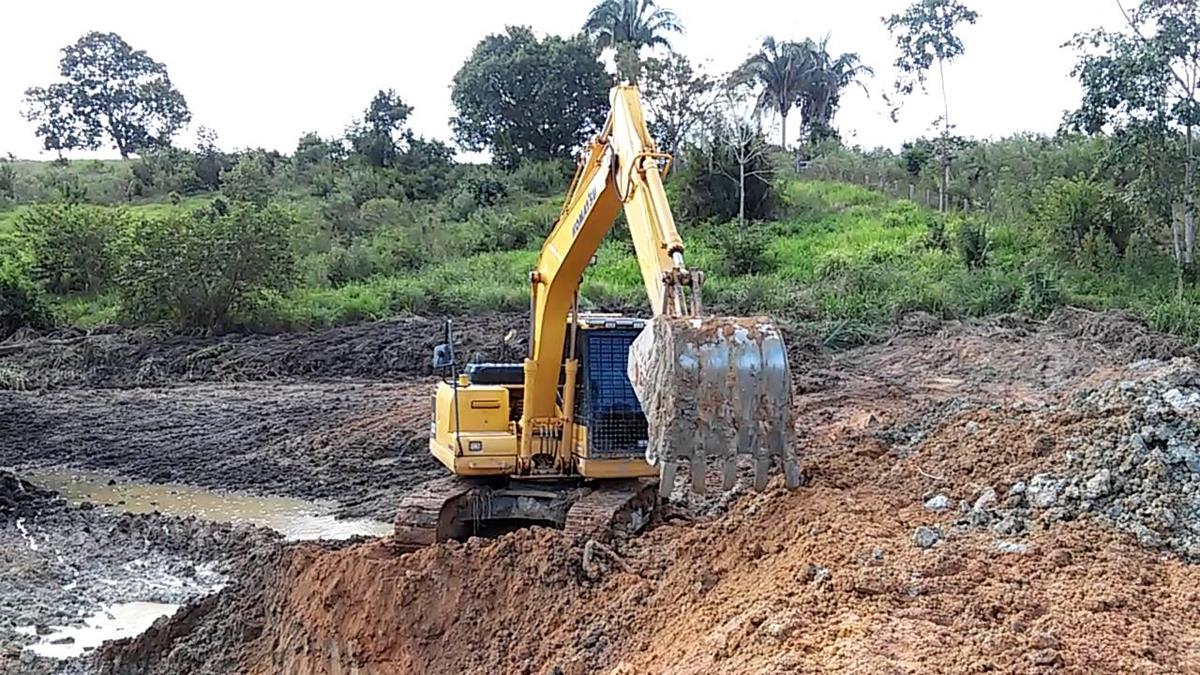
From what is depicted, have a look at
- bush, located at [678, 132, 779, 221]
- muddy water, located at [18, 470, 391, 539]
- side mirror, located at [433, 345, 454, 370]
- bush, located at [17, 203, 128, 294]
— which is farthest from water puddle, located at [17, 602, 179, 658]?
bush, located at [678, 132, 779, 221]

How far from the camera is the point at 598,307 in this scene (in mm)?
22391

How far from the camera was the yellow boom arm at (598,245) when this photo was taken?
6148 millimetres

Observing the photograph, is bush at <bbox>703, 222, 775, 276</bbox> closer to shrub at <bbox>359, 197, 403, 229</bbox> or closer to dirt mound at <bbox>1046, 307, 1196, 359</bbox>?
dirt mound at <bbox>1046, 307, 1196, 359</bbox>

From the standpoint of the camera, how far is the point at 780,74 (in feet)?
136

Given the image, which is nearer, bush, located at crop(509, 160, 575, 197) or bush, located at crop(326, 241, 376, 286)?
bush, located at crop(326, 241, 376, 286)

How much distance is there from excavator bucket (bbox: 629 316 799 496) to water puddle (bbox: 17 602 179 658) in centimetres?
450

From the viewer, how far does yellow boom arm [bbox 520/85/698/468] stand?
615 cm

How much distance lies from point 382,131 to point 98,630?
3589 cm

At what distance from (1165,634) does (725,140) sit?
1082 inches

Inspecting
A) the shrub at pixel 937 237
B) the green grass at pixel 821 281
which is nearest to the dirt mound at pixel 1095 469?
the green grass at pixel 821 281

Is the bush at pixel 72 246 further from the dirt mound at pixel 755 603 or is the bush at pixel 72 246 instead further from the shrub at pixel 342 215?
the dirt mound at pixel 755 603

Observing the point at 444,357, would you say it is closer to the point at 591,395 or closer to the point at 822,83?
the point at 591,395

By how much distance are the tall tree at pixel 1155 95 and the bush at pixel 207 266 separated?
15477mm

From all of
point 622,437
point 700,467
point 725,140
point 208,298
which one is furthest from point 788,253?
point 700,467
